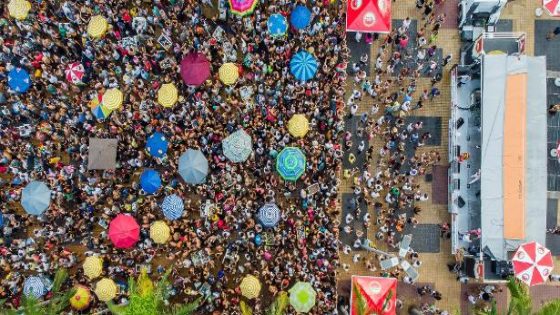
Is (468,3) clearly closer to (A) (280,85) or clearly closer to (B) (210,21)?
(A) (280,85)

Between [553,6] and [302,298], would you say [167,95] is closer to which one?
[302,298]

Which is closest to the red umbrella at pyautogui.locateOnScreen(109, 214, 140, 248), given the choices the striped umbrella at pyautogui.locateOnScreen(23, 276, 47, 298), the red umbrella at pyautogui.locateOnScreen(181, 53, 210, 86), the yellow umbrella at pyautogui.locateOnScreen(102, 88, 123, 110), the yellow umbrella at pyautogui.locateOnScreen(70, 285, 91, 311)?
the yellow umbrella at pyautogui.locateOnScreen(70, 285, 91, 311)

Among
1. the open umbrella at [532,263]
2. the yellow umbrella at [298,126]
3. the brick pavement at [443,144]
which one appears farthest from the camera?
the brick pavement at [443,144]

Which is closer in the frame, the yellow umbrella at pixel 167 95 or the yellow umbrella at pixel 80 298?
the yellow umbrella at pixel 80 298

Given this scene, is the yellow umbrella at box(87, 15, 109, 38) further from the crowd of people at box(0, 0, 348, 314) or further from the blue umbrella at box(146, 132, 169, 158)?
the blue umbrella at box(146, 132, 169, 158)

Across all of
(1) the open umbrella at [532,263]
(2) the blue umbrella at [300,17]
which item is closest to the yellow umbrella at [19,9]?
(2) the blue umbrella at [300,17]

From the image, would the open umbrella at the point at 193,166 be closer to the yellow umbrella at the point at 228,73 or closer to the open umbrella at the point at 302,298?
the yellow umbrella at the point at 228,73
